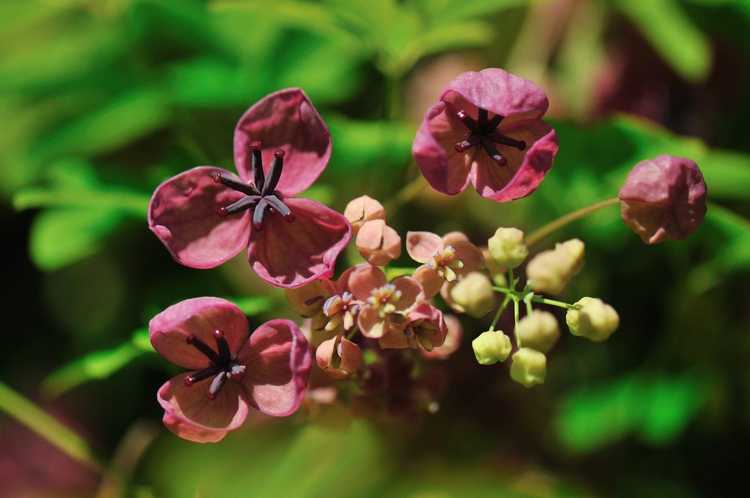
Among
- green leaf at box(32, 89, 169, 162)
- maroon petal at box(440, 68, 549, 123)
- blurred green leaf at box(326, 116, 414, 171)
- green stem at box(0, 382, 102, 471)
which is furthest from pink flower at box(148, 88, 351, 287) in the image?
green leaf at box(32, 89, 169, 162)

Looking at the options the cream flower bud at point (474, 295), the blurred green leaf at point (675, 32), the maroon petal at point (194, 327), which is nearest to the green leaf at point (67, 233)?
the maroon petal at point (194, 327)

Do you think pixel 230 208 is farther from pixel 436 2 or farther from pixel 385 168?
pixel 436 2

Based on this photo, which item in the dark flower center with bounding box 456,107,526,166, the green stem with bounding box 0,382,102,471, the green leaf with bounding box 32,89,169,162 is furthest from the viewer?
the green leaf with bounding box 32,89,169,162

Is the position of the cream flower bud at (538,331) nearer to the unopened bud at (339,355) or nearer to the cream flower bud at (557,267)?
the cream flower bud at (557,267)

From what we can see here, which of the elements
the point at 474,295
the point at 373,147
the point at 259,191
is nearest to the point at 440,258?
the point at 474,295

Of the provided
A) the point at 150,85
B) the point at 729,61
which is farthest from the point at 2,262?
the point at 729,61

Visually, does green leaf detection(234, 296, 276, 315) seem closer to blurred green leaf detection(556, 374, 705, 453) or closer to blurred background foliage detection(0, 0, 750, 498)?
blurred background foliage detection(0, 0, 750, 498)

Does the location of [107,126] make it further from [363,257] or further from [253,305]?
[363,257]
